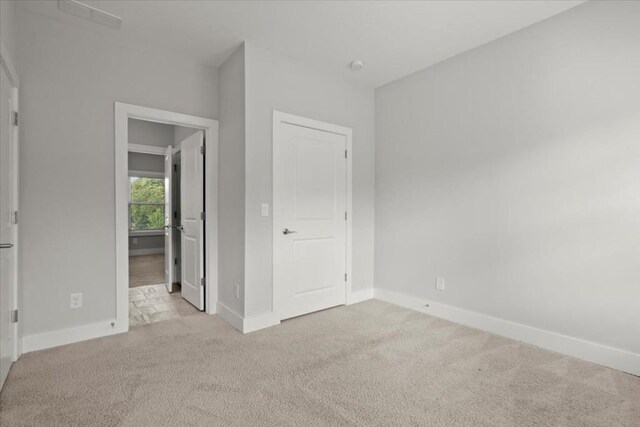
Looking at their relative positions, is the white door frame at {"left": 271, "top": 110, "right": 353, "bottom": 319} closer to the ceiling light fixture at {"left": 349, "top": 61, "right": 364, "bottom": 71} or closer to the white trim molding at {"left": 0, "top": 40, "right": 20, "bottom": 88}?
the ceiling light fixture at {"left": 349, "top": 61, "right": 364, "bottom": 71}

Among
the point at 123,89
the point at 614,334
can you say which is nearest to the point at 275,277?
the point at 123,89

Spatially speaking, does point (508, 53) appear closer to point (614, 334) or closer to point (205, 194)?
point (614, 334)

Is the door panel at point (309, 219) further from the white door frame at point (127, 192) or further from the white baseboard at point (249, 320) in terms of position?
the white door frame at point (127, 192)

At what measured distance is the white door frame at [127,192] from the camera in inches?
112

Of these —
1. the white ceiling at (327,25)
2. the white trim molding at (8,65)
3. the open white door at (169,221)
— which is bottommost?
the open white door at (169,221)

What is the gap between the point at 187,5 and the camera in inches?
96.6

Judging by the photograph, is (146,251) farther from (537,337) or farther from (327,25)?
(537,337)

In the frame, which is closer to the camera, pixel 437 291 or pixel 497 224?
pixel 497 224

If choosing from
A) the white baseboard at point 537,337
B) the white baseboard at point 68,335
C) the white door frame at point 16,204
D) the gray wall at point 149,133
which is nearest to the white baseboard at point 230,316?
the white baseboard at point 68,335

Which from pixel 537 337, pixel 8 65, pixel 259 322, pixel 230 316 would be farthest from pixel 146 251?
pixel 537 337

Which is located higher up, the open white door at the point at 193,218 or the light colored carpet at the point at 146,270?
the open white door at the point at 193,218

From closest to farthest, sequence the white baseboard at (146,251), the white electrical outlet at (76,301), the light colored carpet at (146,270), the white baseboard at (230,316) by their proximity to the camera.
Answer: the white electrical outlet at (76,301), the white baseboard at (230,316), the light colored carpet at (146,270), the white baseboard at (146,251)

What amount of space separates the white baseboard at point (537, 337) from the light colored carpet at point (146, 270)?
3.85 meters

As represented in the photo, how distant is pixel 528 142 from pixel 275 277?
252 centimetres
